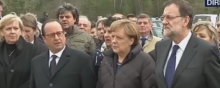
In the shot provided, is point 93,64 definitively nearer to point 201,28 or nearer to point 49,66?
point 49,66

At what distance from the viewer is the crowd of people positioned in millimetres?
3699

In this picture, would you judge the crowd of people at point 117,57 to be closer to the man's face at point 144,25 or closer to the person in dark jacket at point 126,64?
the person in dark jacket at point 126,64

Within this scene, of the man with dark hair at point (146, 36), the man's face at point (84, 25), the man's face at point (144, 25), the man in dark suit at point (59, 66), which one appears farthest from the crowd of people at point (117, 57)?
the man's face at point (84, 25)

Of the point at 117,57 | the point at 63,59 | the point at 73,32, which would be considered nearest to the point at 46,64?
the point at 63,59

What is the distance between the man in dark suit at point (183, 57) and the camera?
143 inches

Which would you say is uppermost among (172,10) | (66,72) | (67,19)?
(172,10)

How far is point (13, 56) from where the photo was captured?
4918mm

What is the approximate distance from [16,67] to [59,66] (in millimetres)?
749

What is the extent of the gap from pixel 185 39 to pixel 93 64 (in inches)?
59.7

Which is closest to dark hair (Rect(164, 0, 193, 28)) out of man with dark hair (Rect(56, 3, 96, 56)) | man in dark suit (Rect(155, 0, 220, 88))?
man in dark suit (Rect(155, 0, 220, 88))

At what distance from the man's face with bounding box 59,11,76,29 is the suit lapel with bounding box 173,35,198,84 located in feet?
7.79

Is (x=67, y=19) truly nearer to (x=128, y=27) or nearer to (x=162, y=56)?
(x=128, y=27)

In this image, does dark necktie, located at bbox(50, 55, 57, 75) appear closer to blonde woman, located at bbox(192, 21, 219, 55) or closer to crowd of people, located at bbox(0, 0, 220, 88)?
crowd of people, located at bbox(0, 0, 220, 88)

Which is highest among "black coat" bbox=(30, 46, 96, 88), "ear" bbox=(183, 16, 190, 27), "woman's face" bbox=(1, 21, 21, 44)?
"ear" bbox=(183, 16, 190, 27)
